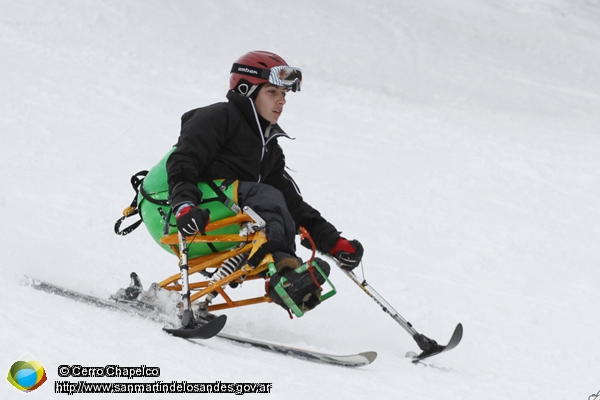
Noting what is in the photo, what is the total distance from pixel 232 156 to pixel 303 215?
2.43ft

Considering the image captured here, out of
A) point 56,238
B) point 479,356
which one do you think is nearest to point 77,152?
point 56,238

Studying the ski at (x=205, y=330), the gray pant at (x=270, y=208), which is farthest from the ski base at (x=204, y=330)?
the gray pant at (x=270, y=208)

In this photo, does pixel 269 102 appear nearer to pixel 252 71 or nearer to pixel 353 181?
pixel 252 71

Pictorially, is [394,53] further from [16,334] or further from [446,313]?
[16,334]

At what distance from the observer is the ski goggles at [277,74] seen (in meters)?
4.58

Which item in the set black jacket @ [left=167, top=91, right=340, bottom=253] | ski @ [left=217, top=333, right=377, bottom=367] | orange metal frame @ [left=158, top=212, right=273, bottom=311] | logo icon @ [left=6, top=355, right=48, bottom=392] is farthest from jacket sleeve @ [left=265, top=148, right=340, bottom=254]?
logo icon @ [left=6, top=355, right=48, bottom=392]

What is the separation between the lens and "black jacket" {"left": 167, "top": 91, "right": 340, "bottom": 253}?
415cm

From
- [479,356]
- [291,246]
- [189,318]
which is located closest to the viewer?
[189,318]

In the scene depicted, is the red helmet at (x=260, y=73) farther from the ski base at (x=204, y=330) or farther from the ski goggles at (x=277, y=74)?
the ski base at (x=204, y=330)

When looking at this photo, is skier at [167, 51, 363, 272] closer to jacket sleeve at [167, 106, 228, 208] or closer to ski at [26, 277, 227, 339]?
jacket sleeve at [167, 106, 228, 208]

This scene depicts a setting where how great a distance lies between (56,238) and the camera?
6117 mm

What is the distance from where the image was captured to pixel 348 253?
4648mm

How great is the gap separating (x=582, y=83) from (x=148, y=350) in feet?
48.0

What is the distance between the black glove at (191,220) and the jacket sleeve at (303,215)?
1124mm
